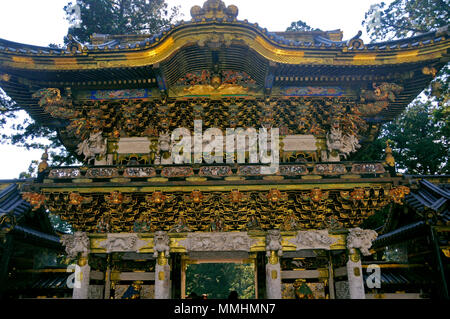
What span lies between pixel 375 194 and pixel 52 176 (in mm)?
8403

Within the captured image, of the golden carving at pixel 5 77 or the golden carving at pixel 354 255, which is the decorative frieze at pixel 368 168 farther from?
the golden carving at pixel 5 77

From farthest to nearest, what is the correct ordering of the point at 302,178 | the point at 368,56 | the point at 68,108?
the point at 68,108, the point at 368,56, the point at 302,178

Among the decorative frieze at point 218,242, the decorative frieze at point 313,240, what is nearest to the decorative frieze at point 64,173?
the decorative frieze at point 218,242

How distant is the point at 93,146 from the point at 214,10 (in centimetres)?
542

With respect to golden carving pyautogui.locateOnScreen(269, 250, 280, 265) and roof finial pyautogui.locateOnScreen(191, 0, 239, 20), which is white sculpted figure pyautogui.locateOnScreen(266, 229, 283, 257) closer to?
golden carving pyautogui.locateOnScreen(269, 250, 280, 265)

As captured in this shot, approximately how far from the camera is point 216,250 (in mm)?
9227

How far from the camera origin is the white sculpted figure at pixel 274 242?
354 inches

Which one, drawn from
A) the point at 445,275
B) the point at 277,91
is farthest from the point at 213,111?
the point at 445,275

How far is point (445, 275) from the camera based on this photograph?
A: 9.58 m

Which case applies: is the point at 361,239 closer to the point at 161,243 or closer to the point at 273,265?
the point at 273,265

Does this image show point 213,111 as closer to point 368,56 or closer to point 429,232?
point 368,56

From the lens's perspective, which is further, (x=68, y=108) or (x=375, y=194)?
(x=68, y=108)

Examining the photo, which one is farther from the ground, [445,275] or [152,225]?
[152,225]
